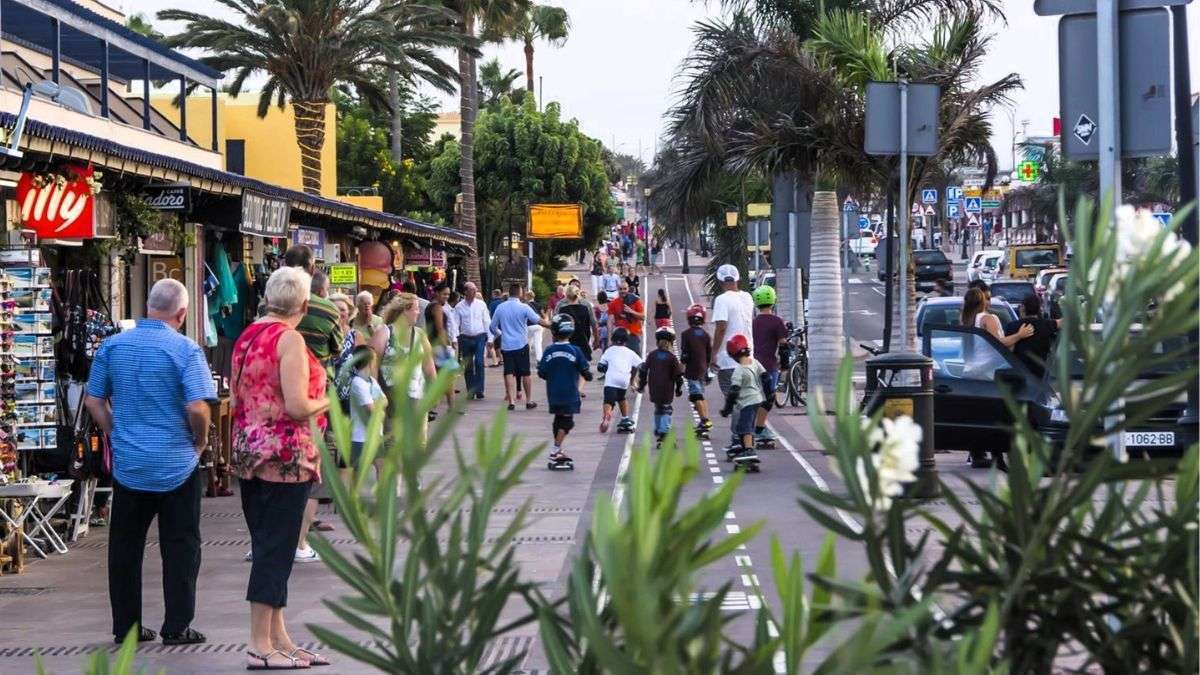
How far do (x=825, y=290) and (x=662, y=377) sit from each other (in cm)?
654

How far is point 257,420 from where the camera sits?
7.98 metres

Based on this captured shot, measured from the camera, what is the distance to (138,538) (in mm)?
8477

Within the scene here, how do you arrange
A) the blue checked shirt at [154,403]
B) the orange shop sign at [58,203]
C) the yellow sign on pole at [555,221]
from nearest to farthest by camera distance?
the blue checked shirt at [154,403] → the orange shop sign at [58,203] → the yellow sign on pole at [555,221]

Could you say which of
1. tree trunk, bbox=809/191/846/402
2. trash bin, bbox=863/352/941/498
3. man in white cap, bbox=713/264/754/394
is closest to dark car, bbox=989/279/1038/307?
tree trunk, bbox=809/191/846/402

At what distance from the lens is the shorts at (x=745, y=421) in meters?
17.1

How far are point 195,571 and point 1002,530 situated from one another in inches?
263

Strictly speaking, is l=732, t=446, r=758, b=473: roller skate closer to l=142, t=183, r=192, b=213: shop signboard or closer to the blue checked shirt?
l=142, t=183, r=192, b=213: shop signboard

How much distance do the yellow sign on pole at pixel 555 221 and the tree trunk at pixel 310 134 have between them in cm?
2392

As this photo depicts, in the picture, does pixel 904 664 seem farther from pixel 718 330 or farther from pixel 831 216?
pixel 831 216

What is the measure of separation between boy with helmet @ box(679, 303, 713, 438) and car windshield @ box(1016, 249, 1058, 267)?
4503cm

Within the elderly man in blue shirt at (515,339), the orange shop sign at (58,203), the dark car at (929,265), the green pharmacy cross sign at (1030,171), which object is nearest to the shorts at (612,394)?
the elderly man in blue shirt at (515,339)

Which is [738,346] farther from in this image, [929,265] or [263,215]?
[929,265]

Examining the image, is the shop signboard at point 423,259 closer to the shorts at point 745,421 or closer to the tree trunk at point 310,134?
the tree trunk at point 310,134

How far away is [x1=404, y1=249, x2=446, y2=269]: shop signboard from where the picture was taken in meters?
33.8
